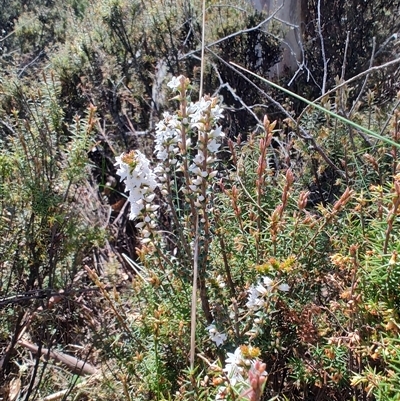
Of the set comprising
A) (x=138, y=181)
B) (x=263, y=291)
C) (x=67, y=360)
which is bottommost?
(x=67, y=360)

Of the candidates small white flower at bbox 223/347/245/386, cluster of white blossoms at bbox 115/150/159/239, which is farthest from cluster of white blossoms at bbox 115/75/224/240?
small white flower at bbox 223/347/245/386

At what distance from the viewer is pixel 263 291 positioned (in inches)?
58.3

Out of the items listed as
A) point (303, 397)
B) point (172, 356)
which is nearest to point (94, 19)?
point (172, 356)

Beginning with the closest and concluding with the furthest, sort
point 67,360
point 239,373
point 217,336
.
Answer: point 239,373 → point 217,336 → point 67,360

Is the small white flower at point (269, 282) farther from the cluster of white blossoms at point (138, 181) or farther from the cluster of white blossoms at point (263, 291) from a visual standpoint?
the cluster of white blossoms at point (138, 181)

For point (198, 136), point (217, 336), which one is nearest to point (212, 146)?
point (198, 136)

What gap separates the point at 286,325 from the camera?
1.69 m

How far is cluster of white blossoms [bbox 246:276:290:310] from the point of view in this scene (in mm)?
1477

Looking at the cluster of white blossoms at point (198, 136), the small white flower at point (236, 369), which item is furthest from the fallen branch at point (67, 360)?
the small white flower at point (236, 369)

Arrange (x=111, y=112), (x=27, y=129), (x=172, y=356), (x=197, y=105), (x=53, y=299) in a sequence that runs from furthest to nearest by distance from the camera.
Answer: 1. (x=111, y=112)
2. (x=53, y=299)
3. (x=27, y=129)
4. (x=172, y=356)
5. (x=197, y=105)

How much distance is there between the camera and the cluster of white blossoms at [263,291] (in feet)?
4.84

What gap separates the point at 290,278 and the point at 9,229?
1375mm

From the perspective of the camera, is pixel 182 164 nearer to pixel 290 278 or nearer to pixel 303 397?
pixel 290 278

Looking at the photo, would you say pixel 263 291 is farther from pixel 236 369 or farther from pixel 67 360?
pixel 67 360
